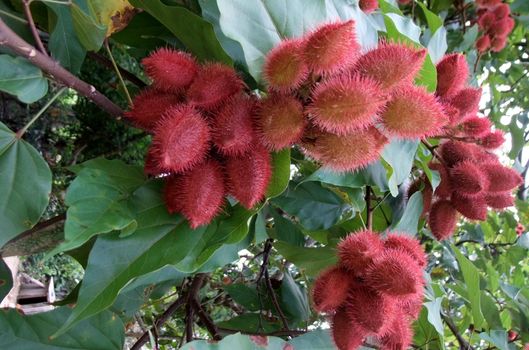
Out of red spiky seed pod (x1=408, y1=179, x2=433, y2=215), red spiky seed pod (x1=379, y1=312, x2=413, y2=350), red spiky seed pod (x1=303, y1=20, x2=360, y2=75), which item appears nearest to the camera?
red spiky seed pod (x1=303, y1=20, x2=360, y2=75)

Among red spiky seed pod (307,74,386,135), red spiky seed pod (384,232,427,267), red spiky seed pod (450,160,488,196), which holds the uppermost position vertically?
red spiky seed pod (307,74,386,135)

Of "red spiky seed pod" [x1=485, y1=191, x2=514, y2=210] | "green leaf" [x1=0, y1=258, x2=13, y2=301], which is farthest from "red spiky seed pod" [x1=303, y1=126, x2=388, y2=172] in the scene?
"green leaf" [x1=0, y1=258, x2=13, y2=301]

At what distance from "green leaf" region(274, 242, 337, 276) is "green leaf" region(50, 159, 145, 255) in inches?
19.3

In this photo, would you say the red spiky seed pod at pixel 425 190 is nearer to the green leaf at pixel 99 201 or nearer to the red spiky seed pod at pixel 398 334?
the red spiky seed pod at pixel 398 334

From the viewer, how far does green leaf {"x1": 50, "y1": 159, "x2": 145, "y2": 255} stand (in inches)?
28.8

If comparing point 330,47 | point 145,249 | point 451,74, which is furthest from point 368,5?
point 145,249

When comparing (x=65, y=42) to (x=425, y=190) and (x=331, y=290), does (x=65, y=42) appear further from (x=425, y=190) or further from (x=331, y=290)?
(x=425, y=190)

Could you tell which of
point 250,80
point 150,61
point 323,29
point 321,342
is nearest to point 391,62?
point 323,29

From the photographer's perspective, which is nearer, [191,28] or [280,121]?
[280,121]

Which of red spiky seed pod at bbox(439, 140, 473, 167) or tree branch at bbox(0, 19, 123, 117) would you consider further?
red spiky seed pod at bbox(439, 140, 473, 167)

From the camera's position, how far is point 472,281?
120 centimetres

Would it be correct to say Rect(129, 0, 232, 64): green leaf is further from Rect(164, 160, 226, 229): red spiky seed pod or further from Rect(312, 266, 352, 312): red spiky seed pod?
Rect(312, 266, 352, 312): red spiky seed pod

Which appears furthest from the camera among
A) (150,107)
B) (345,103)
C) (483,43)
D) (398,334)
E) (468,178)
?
(483,43)

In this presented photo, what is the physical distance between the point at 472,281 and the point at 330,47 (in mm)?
764
